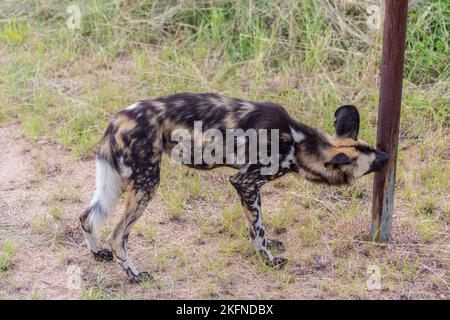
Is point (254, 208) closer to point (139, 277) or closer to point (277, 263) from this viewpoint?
point (277, 263)

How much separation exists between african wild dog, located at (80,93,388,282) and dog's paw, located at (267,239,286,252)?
0.06 meters

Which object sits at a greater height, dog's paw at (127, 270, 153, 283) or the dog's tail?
the dog's tail

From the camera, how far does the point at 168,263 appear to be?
13.8 feet

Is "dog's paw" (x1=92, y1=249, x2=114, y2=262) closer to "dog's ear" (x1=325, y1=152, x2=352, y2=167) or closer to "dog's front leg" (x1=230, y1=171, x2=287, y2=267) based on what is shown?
"dog's front leg" (x1=230, y1=171, x2=287, y2=267)

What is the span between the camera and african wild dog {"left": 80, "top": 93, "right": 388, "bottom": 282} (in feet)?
13.0

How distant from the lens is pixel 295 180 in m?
4.98

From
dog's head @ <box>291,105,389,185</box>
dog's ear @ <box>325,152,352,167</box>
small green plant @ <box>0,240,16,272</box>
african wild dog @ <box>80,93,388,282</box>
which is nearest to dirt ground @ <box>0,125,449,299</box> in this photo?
small green plant @ <box>0,240,16,272</box>

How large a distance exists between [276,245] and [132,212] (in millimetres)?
901

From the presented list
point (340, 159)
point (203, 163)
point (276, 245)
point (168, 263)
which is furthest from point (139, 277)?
point (340, 159)

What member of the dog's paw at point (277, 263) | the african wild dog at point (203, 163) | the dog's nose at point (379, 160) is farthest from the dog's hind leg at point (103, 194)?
the dog's nose at point (379, 160)

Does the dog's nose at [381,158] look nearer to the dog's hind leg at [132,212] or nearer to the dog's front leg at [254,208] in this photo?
the dog's front leg at [254,208]

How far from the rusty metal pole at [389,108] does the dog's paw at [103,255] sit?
147 cm

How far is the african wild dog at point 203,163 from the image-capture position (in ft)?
13.0

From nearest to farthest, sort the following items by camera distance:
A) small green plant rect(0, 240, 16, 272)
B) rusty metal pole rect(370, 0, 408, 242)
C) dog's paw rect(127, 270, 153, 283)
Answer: rusty metal pole rect(370, 0, 408, 242)
dog's paw rect(127, 270, 153, 283)
small green plant rect(0, 240, 16, 272)
